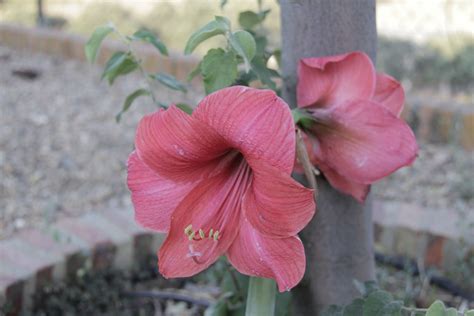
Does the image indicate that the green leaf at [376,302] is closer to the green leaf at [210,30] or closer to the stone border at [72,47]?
the green leaf at [210,30]

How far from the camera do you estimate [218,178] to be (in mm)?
849

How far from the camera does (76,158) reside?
2750mm

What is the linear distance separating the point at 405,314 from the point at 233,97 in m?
0.58

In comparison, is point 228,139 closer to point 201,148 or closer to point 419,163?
point 201,148

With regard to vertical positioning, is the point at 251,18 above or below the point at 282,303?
above

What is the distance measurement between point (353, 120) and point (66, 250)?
1086mm

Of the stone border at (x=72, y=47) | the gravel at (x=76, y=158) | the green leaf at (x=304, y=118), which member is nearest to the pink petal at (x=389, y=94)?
the green leaf at (x=304, y=118)

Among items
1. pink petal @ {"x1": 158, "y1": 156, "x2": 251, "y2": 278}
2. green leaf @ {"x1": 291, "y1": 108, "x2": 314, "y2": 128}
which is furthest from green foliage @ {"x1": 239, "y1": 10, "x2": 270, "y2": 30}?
pink petal @ {"x1": 158, "y1": 156, "x2": 251, "y2": 278}

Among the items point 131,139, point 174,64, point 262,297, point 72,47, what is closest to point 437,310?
point 262,297

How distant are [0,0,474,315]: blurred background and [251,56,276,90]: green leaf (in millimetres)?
381

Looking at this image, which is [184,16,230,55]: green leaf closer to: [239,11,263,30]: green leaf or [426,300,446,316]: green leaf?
[239,11,263,30]: green leaf

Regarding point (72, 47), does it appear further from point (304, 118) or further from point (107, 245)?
point (304, 118)

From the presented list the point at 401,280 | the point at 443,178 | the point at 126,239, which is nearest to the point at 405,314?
the point at 401,280

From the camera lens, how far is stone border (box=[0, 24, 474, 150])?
2.87 meters
